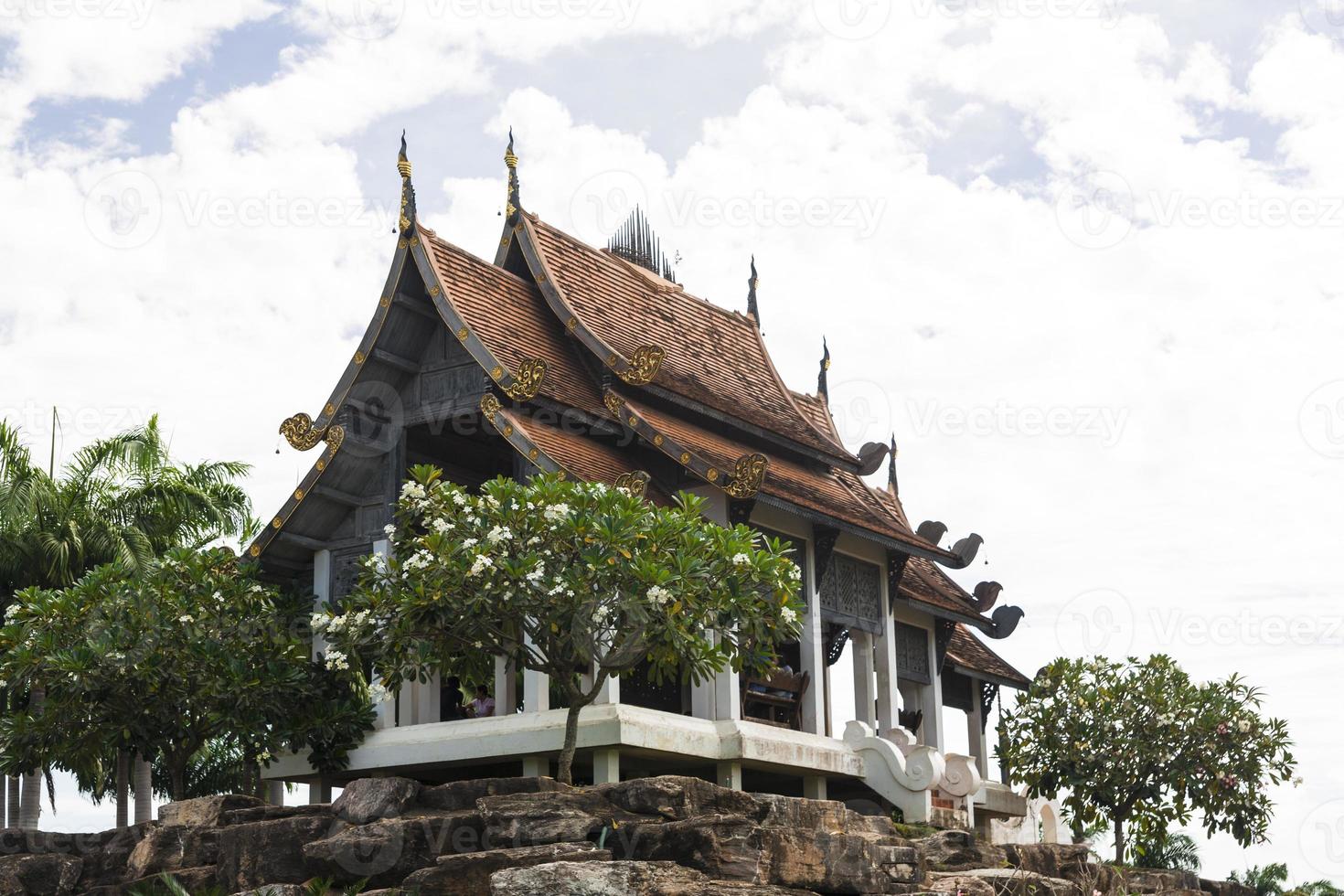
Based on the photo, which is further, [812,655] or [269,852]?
[812,655]

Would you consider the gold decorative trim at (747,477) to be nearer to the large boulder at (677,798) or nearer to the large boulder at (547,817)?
the large boulder at (677,798)

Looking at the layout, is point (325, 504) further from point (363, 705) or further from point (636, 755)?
point (636, 755)

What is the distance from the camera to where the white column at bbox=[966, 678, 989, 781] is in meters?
Answer: 33.7

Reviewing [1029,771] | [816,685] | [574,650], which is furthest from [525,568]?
[1029,771]

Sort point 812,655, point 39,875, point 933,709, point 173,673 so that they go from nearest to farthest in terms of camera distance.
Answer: point 39,875
point 173,673
point 812,655
point 933,709

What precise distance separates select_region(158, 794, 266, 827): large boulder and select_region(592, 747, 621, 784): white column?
405 centimetres

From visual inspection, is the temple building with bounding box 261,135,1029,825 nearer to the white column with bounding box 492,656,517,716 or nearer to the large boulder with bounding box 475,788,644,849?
the white column with bounding box 492,656,517,716

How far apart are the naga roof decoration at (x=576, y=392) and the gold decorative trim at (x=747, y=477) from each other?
2cm

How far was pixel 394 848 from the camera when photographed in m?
18.2

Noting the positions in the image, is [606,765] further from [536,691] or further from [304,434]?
[304,434]

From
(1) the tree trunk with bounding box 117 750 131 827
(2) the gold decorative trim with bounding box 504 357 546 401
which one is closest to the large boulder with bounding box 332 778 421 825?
(2) the gold decorative trim with bounding box 504 357 546 401

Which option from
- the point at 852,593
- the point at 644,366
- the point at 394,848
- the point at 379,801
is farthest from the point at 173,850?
the point at 852,593

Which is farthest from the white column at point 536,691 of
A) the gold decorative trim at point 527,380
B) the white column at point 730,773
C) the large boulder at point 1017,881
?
the large boulder at point 1017,881

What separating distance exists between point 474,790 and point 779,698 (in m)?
7.53
